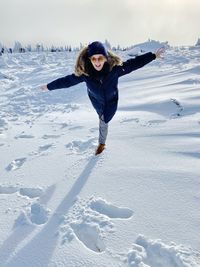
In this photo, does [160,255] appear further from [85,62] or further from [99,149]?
[85,62]

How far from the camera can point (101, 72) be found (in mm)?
4145

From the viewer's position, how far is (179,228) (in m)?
2.62

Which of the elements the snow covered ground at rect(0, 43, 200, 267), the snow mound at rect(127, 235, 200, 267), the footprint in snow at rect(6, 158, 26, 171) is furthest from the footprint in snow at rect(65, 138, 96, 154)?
the snow mound at rect(127, 235, 200, 267)

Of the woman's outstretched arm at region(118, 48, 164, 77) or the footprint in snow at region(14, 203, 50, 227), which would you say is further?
the woman's outstretched arm at region(118, 48, 164, 77)

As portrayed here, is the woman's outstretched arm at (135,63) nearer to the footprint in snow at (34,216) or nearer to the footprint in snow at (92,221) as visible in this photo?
the footprint in snow at (92,221)

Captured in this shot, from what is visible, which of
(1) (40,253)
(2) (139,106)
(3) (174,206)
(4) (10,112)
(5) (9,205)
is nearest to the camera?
(1) (40,253)

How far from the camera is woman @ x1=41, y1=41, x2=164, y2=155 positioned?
13.2ft

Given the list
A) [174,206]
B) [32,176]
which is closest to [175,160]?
[174,206]

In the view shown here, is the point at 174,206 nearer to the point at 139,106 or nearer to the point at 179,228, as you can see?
the point at 179,228

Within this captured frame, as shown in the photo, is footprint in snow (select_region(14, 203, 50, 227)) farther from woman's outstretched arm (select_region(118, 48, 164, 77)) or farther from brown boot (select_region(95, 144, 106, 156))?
woman's outstretched arm (select_region(118, 48, 164, 77))

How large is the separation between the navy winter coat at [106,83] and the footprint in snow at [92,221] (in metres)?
1.60

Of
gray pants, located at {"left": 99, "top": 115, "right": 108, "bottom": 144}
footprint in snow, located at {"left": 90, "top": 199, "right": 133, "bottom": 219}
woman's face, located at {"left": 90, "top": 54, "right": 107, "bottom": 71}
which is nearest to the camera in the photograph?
footprint in snow, located at {"left": 90, "top": 199, "right": 133, "bottom": 219}

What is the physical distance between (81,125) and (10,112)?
8.78ft

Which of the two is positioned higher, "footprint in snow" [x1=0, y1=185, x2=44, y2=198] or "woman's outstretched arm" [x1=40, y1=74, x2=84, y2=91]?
"woman's outstretched arm" [x1=40, y1=74, x2=84, y2=91]
